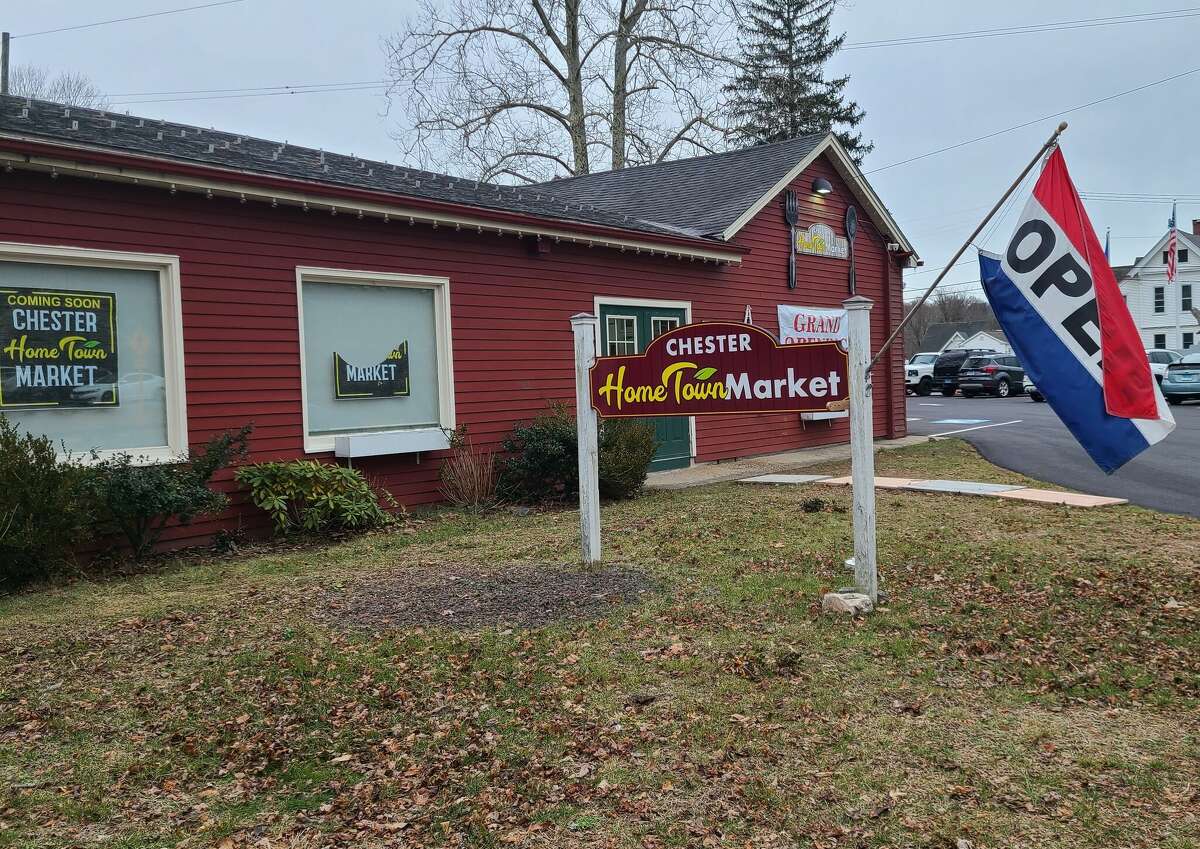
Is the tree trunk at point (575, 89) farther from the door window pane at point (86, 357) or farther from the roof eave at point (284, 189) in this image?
the door window pane at point (86, 357)

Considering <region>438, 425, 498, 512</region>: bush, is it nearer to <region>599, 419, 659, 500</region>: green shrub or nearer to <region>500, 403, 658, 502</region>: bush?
<region>500, 403, 658, 502</region>: bush

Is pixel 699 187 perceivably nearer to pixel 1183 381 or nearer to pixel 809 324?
pixel 809 324

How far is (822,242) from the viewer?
54.0 feet

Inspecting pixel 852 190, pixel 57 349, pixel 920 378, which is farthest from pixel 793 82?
pixel 57 349

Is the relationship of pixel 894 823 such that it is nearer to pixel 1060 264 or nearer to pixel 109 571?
pixel 1060 264

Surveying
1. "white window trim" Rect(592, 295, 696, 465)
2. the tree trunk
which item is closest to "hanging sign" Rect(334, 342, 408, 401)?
"white window trim" Rect(592, 295, 696, 465)

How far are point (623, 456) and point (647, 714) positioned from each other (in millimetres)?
6211

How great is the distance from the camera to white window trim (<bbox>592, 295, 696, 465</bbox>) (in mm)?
12177

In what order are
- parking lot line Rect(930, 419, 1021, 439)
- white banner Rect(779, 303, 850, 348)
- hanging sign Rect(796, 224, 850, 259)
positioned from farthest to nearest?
1. parking lot line Rect(930, 419, 1021, 439)
2. hanging sign Rect(796, 224, 850, 259)
3. white banner Rect(779, 303, 850, 348)

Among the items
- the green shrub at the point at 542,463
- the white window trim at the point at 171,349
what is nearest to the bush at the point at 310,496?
the white window trim at the point at 171,349

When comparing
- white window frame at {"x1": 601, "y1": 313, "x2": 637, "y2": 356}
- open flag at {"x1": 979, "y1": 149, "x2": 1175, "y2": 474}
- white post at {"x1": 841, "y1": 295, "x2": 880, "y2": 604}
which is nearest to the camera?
open flag at {"x1": 979, "y1": 149, "x2": 1175, "y2": 474}

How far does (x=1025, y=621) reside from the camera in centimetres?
536

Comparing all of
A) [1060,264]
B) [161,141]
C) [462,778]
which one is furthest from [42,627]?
[1060,264]

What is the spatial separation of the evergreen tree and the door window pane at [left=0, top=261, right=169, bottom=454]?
36.5 metres
